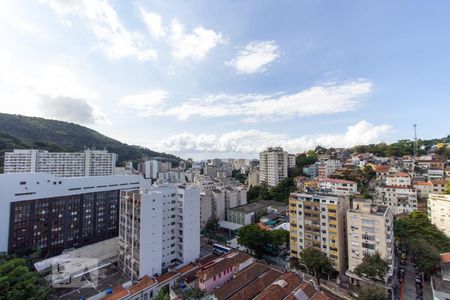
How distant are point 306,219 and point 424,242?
42.2 ft

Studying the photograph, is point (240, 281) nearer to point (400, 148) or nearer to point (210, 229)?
point (210, 229)

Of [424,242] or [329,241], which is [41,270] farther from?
[424,242]

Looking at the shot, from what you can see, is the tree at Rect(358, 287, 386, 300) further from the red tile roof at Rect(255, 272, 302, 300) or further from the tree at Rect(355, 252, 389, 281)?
the red tile roof at Rect(255, 272, 302, 300)

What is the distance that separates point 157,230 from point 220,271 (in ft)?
27.5

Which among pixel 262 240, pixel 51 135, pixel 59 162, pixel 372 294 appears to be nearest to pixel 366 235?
pixel 372 294

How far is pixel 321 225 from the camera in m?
25.0

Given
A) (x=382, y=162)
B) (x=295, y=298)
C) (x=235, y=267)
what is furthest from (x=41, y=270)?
(x=382, y=162)

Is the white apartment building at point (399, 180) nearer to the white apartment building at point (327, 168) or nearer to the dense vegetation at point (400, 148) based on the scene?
the white apartment building at point (327, 168)

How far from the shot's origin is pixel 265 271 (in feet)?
78.9

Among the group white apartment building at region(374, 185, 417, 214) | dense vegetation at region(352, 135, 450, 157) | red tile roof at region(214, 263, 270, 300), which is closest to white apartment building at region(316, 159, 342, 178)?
white apartment building at region(374, 185, 417, 214)

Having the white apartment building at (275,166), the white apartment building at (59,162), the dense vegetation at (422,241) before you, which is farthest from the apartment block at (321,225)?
the white apartment building at (59,162)

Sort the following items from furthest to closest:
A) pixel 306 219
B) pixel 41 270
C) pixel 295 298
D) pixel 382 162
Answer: pixel 382 162 → pixel 306 219 → pixel 41 270 → pixel 295 298

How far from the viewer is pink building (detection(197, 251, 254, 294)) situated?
2078cm

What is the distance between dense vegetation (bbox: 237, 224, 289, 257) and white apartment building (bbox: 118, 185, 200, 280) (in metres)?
6.80
